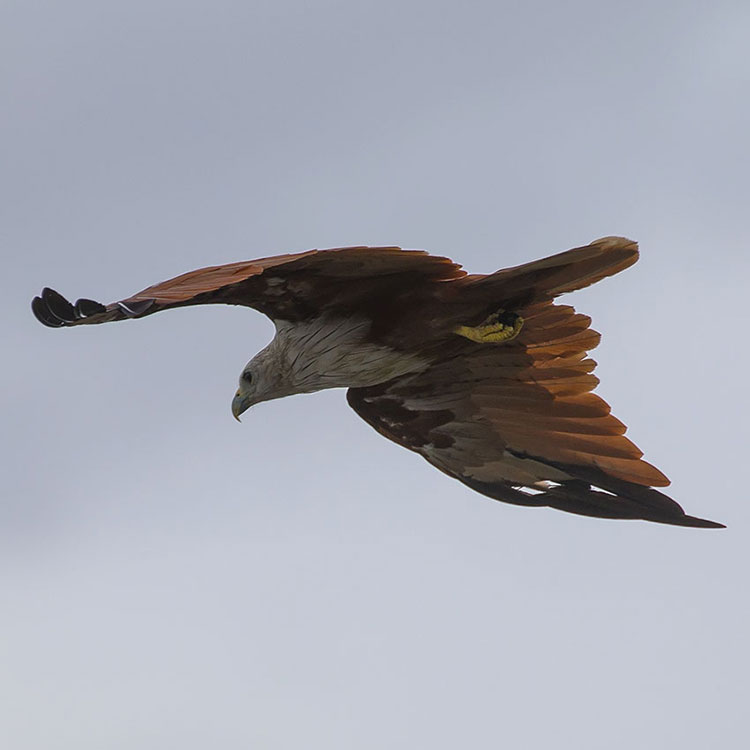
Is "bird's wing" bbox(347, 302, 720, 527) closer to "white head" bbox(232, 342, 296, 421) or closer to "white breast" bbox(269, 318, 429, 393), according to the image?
"white breast" bbox(269, 318, 429, 393)

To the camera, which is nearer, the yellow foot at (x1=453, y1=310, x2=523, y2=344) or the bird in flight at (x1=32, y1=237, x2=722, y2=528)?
the bird in flight at (x1=32, y1=237, x2=722, y2=528)

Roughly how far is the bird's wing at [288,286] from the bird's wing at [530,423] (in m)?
1.08

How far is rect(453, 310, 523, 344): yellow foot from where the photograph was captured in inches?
384

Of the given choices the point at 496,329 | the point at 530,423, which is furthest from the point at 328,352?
the point at 530,423

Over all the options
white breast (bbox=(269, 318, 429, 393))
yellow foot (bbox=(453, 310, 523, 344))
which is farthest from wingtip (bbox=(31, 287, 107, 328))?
yellow foot (bbox=(453, 310, 523, 344))

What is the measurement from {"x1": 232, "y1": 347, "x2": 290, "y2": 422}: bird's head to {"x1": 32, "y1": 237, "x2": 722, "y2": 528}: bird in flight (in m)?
0.01

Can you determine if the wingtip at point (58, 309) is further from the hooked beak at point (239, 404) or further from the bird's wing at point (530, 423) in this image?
the bird's wing at point (530, 423)

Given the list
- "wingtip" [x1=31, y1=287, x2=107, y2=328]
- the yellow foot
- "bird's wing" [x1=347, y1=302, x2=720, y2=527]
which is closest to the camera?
"wingtip" [x1=31, y1=287, x2=107, y2=328]

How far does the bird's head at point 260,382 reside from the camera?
10.1 meters

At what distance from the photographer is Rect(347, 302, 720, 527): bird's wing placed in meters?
10.4

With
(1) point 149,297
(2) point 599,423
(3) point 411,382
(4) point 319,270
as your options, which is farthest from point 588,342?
(1) point 149,297

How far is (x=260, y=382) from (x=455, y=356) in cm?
144

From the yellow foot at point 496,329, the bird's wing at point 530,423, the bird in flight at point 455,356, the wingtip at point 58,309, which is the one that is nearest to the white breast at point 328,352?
the bird in flight at point 455,356

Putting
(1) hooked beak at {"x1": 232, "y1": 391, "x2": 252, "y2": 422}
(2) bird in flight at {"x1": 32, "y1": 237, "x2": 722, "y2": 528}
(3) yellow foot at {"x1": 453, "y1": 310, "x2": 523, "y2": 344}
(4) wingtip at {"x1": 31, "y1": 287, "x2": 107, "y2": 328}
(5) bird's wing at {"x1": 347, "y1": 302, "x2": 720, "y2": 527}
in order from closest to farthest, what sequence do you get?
(4) wingtip at {"x1": 31, "y1": 287, "x2": 107, "y2": 328}, (2) bird in flight at {"x1": 32, "y1": 237, "x2": 722, "y2": 528}, (3) yellow foot at {"x1": 453, "y1": 310, "x2": 523, "y2": 344}, (1) hooked beak at {"x1": 232, "y1": 391, "x2": 252, "y2": 422}, (5) bird's wing at {"x1": 347, "y1": 302, "x2": 720, "y2": 527}
